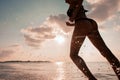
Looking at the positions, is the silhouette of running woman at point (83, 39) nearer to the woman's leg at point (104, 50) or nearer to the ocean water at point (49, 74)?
the woman's leg at point (104, 50)

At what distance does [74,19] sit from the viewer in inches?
249

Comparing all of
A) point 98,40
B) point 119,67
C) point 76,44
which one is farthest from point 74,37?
point 119,67

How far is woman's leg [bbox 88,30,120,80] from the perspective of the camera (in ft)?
20.1

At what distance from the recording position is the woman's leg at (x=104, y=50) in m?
6.11

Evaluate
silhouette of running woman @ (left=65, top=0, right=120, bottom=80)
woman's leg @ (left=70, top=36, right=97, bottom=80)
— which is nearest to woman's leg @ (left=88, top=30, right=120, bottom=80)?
silhouette of running woman @ (left=65, top=0, right=120, bottom=80)

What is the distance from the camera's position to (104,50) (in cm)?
615

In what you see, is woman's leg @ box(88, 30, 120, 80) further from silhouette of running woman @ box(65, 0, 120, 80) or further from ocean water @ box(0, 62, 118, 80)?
ocean water @ box(0, 62, 118, 80)

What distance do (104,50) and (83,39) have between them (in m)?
0.58

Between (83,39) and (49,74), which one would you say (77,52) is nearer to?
(83,39)

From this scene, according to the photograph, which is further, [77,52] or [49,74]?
[49,74]

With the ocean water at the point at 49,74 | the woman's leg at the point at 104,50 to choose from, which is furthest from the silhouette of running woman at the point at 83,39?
the ocean water at the point at 49,74

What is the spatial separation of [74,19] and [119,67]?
1.60m

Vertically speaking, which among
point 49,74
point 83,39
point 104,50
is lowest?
point 49,74

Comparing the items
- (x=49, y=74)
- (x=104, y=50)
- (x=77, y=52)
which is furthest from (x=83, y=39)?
(x=49, y=74)
